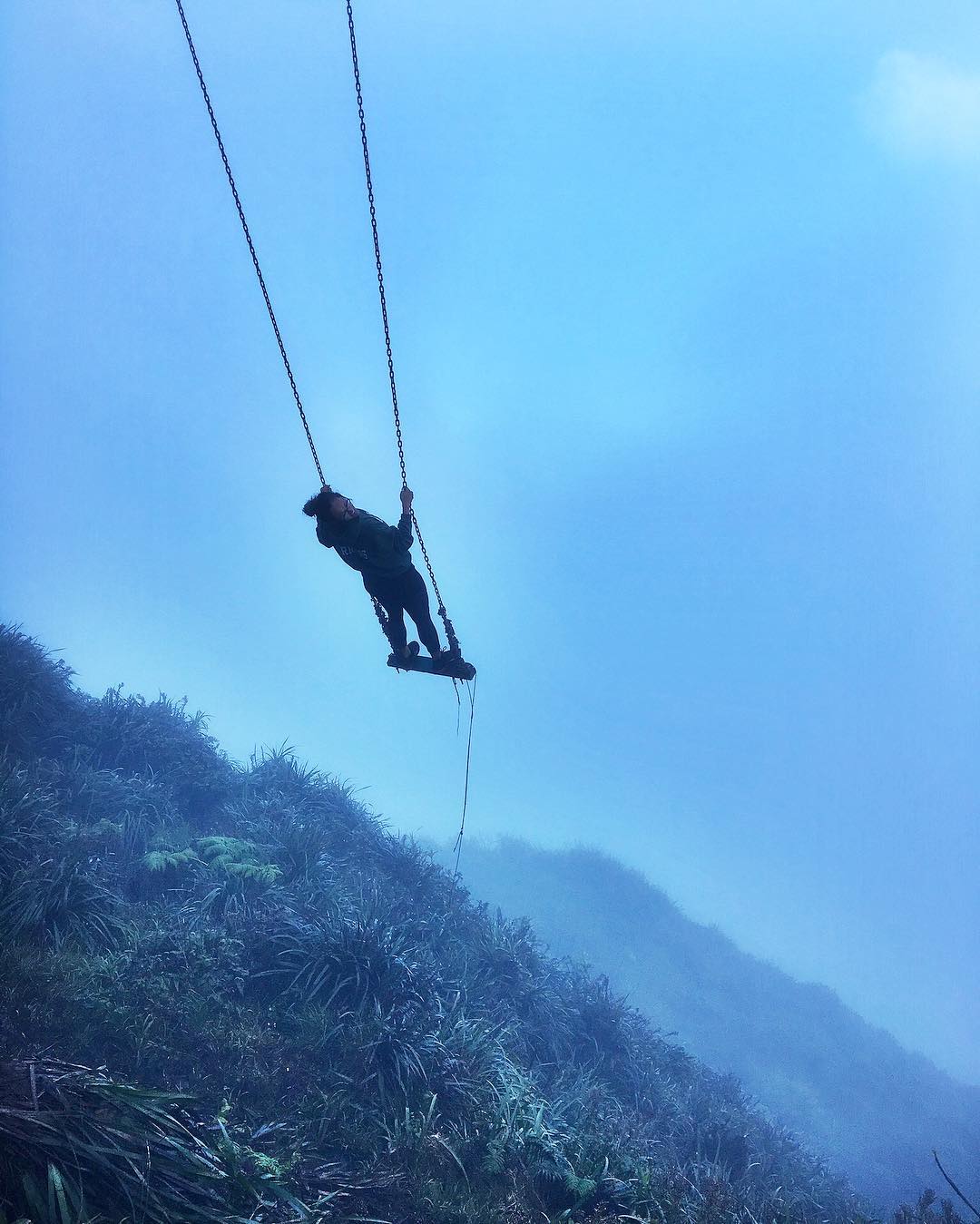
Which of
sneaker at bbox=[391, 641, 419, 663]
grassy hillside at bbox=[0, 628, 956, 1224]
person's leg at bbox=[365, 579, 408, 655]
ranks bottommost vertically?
grassy hillside at bbox=[0, 628, 956, 1224]

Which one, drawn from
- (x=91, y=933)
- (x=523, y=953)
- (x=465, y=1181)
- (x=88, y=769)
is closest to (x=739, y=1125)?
(x=523, y=953)

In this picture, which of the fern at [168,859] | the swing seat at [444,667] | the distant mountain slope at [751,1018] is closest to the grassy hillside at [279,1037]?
the fern at [168,859]

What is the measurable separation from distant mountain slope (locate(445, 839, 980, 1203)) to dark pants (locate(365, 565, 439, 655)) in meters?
22.0

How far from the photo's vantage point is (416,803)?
152m

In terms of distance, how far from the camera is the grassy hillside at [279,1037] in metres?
5.45

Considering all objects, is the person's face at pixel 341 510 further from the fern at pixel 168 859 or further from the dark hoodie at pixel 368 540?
the fern at pixel 168 859

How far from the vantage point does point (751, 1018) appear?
30328 mm

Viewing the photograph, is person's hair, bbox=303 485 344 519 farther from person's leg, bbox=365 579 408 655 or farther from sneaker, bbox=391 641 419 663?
sneaker, bbox=391 641 419 663

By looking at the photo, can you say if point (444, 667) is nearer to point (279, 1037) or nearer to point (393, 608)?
point (393, 608)

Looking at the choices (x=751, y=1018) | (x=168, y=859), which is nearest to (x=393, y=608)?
(x=168, y=859)

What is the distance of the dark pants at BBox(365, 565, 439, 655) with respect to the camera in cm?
769

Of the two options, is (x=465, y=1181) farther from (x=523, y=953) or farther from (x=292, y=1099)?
(x=523, y=953)

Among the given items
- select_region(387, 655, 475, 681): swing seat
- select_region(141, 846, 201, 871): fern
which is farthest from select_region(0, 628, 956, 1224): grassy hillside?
select_region(387, 655, 475, 681): swing seat

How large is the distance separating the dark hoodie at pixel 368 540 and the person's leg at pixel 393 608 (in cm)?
41
